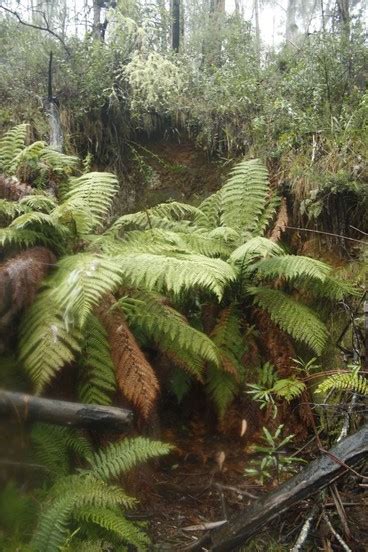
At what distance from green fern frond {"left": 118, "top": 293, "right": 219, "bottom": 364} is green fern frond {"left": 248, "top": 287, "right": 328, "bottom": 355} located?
562mm

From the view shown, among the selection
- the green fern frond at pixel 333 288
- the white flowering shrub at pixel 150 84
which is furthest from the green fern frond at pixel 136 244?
the white flowering shrub at pixel 150 84

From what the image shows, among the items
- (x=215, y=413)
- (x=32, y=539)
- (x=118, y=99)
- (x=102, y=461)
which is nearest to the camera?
(x=32, y=539)

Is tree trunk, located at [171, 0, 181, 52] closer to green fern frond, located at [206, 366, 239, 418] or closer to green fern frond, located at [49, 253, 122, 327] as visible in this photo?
green fern frond, located at [49, 253, 122, 327]

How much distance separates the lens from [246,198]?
3.99 metres

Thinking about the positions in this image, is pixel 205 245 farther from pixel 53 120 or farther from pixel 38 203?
pixel 53 120

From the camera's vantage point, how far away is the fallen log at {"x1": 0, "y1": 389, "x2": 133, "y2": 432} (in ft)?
6.59

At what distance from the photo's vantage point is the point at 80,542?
5.96 feet

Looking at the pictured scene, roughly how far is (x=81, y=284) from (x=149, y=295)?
2.08ft

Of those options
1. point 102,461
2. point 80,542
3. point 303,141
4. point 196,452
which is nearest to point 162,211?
point 303,141

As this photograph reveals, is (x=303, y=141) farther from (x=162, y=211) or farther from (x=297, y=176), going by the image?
(x=162, y=211)

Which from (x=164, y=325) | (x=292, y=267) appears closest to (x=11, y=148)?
(x=164, y=325)

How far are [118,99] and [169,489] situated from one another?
407 centimetres

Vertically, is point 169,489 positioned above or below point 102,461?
below

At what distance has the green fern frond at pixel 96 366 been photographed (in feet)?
7.84
